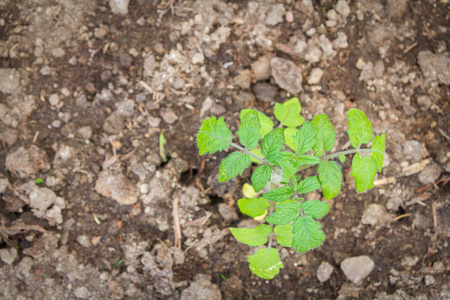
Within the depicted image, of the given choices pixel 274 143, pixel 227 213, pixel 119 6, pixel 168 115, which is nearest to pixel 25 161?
Result: pixel 168 115

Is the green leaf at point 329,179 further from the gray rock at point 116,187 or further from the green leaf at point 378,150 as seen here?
the gray rock at point 116,187

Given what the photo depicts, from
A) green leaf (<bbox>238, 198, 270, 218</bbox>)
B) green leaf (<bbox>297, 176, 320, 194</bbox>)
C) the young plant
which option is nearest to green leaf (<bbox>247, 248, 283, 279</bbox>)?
green leaf (<bbox>238, 198, 270, 218</bbox>)

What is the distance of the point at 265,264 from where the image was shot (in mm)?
2104

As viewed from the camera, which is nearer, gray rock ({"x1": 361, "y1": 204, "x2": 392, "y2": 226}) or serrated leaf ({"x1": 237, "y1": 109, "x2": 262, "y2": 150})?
serrated leaf ({"x1": 237, "y1": 109, "x2": 262, "y2": 150})

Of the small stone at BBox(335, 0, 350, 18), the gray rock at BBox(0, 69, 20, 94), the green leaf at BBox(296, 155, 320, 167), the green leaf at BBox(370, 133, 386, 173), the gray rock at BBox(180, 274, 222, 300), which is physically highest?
the small stone at BBox(335, 0, 350, 18)

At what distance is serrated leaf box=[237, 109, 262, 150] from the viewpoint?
5.65ft

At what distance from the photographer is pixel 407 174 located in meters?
2.66

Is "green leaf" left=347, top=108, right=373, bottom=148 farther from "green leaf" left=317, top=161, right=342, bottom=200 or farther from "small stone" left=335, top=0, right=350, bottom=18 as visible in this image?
"small stone" left=335, top=0, right=350, bottom=18

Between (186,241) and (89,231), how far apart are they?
0.65 m

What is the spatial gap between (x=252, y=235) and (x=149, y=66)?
134 centimetres

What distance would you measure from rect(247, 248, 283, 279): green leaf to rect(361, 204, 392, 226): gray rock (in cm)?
85

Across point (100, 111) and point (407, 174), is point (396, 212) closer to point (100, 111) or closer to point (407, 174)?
point (407, 174)

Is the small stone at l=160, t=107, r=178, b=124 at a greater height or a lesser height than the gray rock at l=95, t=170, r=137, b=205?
greater

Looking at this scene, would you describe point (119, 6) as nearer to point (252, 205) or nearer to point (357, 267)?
point (252, 205)
